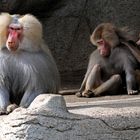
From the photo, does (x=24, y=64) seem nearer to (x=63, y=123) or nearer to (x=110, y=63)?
(x=63, y=123)

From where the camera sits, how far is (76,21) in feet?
42.9

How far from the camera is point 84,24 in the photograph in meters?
13.1

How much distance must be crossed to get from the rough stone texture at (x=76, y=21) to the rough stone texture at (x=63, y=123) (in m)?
7.09

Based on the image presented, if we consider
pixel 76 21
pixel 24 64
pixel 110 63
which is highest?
pixel 24 64

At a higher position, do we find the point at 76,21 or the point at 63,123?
the point at 63,123

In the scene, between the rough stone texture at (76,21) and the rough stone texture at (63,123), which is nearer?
the rough stone texture at (63,123)

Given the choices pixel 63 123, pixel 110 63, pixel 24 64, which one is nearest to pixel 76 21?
pixel 110 63

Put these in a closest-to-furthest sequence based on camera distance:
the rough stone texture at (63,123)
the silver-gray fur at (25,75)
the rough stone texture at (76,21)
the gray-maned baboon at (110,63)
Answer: the rough stone texture at (63,123) < the silver-gray fur at (25,75) < the gray-maned baboon at (110,63) < the rough stone texture at (76,21)

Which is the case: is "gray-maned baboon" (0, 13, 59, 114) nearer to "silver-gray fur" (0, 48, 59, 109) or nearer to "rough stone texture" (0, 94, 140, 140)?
"silver-gray fur" (0, 48, 59, 109)

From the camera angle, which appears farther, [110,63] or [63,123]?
[110,63]

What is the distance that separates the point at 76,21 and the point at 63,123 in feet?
24.7

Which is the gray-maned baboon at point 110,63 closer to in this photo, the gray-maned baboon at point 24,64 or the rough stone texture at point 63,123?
the gray-maned baboon at point 24,64

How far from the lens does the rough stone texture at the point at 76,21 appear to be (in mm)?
13008

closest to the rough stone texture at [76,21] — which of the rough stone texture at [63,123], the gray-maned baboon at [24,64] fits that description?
the gray-maned baboon at [24,64]
